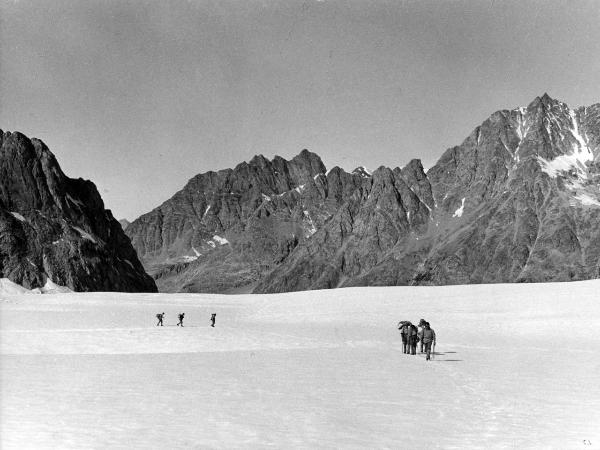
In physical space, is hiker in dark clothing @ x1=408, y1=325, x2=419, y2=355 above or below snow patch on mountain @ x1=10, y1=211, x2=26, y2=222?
below

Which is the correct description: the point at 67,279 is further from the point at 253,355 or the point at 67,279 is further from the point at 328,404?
the point at 328,404

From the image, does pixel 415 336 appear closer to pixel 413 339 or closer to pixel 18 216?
pixel 413 339

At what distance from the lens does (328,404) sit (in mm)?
14297

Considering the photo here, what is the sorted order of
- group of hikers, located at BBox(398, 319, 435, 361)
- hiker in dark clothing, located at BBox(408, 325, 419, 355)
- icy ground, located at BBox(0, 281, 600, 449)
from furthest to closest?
hiker in dark clothing, located at BBox(408, 325, 419, 355), group of hikers, located at BBox(398, 319, 435, 361), icy ground, located at BBox(0, 281, 600, 449)

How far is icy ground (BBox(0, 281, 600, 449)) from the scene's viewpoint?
11.1 meters

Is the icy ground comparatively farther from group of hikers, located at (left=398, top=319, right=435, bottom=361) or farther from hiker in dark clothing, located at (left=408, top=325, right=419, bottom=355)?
hiker in dark clothing, located at (left=408, top=325, right=419, bottom=355)

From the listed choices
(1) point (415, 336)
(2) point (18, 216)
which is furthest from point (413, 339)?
(2) point (18, 216)

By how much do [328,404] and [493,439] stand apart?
166 inches

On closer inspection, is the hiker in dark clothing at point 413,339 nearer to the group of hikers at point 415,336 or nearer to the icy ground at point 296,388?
the group of hikers at point 415,336

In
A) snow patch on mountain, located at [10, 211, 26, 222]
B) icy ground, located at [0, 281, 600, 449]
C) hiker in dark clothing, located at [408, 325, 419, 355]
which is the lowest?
icy ground, located at [0, 281, 600, 449]

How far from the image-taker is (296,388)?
656 inches

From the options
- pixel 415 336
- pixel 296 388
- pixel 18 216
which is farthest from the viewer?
pixel 18 216

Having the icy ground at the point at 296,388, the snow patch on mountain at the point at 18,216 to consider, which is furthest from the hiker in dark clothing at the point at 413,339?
the snow patch on mountain at the point at 18,216

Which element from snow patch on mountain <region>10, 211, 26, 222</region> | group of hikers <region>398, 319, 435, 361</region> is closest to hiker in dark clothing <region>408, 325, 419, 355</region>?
group of hikers <region>398, 319, 435, 361</region>
